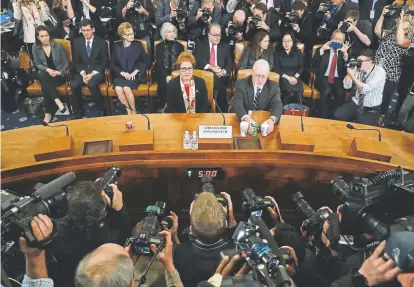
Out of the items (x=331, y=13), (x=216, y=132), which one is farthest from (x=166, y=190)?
(x=331, y=13)

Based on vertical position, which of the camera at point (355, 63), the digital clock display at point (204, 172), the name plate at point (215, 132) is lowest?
the digital clock display at point (204, 172)

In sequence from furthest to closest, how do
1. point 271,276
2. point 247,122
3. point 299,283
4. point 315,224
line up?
point 247,122 < point 315,224 < point 299,283 < point 271,276

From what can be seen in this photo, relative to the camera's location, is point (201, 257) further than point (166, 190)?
No

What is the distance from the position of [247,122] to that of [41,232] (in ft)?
5.74

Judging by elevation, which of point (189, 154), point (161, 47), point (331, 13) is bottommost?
→ point (189, 154)

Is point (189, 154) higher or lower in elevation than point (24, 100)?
higher

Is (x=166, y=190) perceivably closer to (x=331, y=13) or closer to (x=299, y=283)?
(x=299, y=283)

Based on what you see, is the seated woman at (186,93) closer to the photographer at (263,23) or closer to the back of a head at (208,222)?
the photographer at (263,23)

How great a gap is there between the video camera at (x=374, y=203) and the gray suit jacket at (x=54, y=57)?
11.8ft

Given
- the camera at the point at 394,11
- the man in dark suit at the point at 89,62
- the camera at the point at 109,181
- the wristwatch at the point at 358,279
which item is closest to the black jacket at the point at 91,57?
the man in dark suit at the point at 89,62

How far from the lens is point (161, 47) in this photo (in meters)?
4.77

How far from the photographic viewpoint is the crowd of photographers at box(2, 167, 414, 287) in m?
1.73

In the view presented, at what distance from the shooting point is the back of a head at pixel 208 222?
2002 mm

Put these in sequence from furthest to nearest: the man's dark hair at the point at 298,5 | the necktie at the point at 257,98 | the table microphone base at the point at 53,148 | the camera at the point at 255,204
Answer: the man's dark hair at the point at 298,5
the necktie at the point at 257,98
the table microphone base at the point at 53,148
the camera at the point at 255,204
